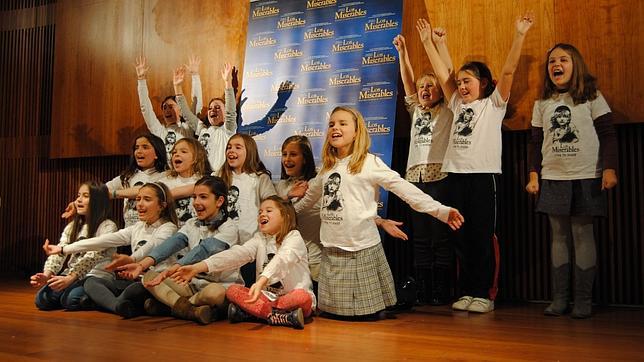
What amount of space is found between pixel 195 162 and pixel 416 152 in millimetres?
1650

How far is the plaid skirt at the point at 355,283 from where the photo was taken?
3.59 m

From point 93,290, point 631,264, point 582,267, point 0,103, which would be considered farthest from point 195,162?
point 0,103

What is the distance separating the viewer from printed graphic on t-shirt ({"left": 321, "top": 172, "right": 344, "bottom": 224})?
366 centimetres

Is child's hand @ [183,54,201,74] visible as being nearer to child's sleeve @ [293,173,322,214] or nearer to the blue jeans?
child's sleeve @ [293,173,322,214]

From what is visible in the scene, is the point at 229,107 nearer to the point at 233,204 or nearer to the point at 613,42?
the point at 233,204

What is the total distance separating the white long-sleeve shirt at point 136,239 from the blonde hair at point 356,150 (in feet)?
3.78

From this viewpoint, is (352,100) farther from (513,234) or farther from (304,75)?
(513,234)

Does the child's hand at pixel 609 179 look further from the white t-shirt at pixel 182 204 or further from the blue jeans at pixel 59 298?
the blue jeans at pixel 59 298

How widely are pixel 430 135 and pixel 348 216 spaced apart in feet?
3.33

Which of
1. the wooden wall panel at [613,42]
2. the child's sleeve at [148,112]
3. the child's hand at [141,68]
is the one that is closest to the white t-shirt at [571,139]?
the wooden wall panel at [613,42]

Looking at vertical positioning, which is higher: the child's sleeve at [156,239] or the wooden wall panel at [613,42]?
the wooden wall panel at [613,42]

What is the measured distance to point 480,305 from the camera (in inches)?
152

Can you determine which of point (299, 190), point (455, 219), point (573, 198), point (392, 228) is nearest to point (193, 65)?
point (299, 190)

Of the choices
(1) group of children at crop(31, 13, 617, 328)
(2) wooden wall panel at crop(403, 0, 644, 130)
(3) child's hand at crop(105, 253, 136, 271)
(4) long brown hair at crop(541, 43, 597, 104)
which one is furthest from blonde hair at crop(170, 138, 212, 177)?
(4) long brown hair at crop(541, 43, 597, 104)
